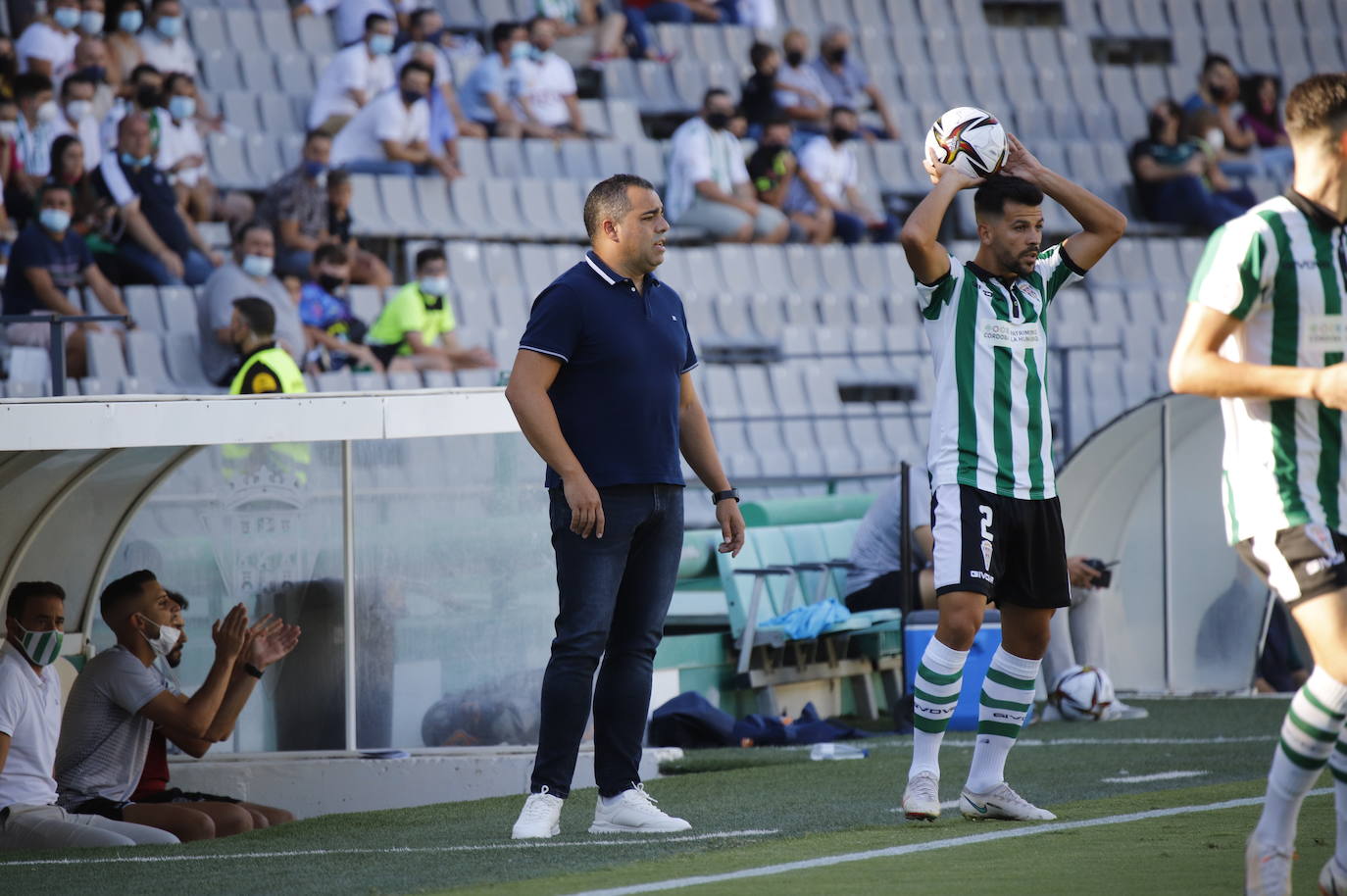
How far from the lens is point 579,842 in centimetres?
564

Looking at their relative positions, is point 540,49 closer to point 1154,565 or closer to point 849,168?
point 849,168

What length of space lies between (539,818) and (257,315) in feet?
19.3

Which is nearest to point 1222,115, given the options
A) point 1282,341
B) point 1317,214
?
point 1317,214

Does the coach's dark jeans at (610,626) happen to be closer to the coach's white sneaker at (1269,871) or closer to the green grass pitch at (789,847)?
the green grass pitch at (789,847)

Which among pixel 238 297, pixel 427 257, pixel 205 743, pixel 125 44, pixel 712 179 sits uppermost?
pixel 125 44

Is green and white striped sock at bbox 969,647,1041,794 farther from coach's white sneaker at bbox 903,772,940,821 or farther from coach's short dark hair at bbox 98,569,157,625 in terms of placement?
coach's short dark hair at bbox 98,569,157,625

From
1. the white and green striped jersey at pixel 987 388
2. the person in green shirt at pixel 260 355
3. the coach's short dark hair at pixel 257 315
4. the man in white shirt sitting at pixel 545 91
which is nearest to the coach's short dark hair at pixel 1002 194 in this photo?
the white and green striped jersey at pixel 987 388

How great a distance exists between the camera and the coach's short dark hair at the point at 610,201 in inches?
229

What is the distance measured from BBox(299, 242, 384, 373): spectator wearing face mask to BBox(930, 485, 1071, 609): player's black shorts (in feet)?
25.7

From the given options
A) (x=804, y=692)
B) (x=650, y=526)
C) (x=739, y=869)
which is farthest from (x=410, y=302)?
(x=739, y=869)

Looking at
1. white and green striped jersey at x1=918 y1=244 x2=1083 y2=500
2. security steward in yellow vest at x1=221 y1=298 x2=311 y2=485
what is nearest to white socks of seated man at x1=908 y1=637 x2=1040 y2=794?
white and green striped jersey at x1=918 y1=244 x2=1083 y2=500

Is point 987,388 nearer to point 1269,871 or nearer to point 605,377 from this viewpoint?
point 605,377

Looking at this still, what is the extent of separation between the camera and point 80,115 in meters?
13.2

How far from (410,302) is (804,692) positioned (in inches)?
179
